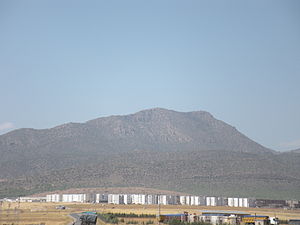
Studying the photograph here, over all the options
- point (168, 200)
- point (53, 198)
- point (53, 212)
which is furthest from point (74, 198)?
point (53, 212)

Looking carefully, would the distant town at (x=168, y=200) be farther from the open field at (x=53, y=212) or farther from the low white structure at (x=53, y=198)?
the open field at (x=53, y=212)

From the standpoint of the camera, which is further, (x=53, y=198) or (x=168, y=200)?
(x=53, y=198)

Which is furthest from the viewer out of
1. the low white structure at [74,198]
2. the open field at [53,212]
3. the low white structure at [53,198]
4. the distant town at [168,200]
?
the low white structure at [53,198]

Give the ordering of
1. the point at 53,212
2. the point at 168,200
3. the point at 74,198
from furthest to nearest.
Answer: the point at 74,198 → the point at 168,200 → the point at 53,212

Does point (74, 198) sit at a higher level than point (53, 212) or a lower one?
higher

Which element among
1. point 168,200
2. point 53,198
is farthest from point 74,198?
point 168,200

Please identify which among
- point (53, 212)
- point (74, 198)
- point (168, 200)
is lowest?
point (53, 212)

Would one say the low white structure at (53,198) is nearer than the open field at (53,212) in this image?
No

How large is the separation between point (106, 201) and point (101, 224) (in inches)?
3490

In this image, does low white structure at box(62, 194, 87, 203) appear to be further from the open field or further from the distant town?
the open field

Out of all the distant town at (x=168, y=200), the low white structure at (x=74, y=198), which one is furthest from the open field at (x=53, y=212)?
the low white structure at (x=74, y=198)

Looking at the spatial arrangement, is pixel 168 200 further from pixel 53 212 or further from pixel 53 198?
pixel 53 212

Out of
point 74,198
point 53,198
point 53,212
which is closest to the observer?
point 53,212

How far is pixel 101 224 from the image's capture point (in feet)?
291
